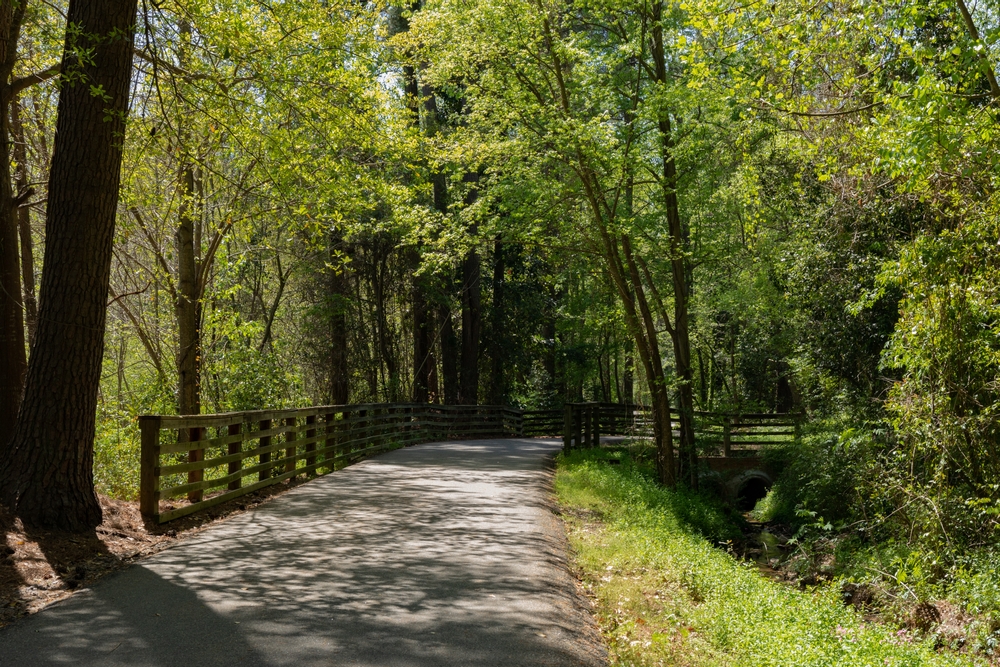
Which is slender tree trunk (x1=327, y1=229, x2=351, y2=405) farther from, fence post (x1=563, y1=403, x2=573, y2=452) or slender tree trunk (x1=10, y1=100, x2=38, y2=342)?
slender tree trunk (x1=10, y1=100, x2=38, y2=342)

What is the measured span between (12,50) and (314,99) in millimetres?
3719

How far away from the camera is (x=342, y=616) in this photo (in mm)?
5730

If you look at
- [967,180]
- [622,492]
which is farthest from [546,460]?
[967,180]

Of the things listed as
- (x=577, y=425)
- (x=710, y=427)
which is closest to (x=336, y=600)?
(x=577, y=425)

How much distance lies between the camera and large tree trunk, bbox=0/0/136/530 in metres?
7.55

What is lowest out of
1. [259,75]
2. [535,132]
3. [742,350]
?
[742,350]

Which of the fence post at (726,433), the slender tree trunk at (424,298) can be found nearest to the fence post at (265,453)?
the fence post at (726,433)

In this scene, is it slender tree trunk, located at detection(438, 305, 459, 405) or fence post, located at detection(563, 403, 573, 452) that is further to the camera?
slender tree trunk, located at detection(438, 305, 459, 405)

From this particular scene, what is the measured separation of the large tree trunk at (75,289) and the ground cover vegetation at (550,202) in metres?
0.03

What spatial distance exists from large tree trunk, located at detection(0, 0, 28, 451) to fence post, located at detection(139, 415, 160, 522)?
1.37 meters

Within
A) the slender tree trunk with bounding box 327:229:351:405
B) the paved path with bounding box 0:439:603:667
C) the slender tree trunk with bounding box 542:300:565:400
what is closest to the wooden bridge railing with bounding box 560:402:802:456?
the slender tree trunk with bounding box 327:229:351:405

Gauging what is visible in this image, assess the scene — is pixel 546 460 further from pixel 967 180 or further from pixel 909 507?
pixel 967 180

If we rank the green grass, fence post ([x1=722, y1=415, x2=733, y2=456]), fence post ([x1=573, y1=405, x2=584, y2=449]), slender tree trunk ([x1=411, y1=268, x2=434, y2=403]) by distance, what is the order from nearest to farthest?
1. the green grass
2. fence post ([x1=573, y1=405, x2=584, y2=449])
3. fence post ([x1=722, y1=415, x2=733, y2=456])
4. slender tree trunk ([x1=411, y1=268, x2=434, y2=403])

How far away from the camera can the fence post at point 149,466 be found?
8.44 metres
